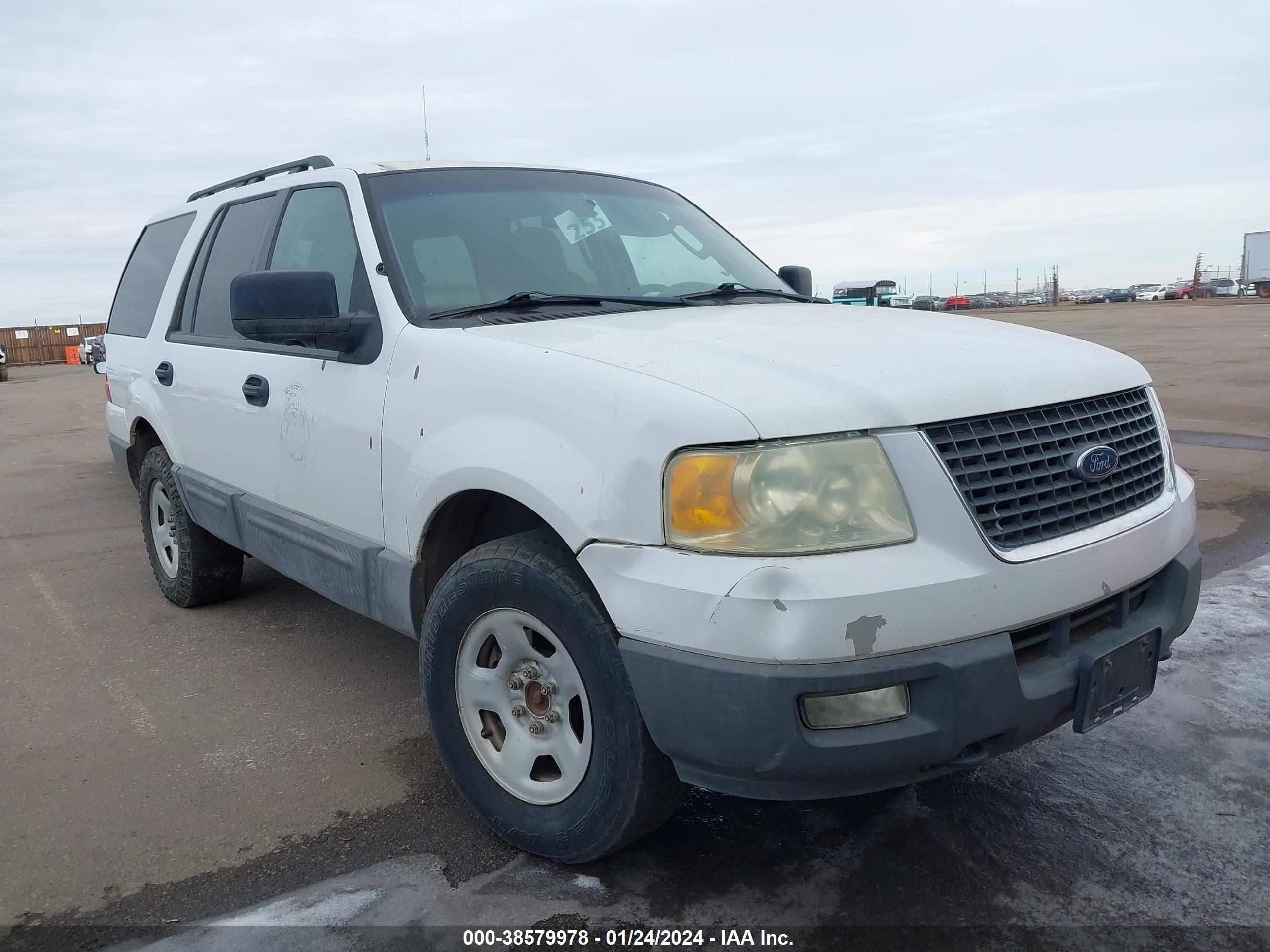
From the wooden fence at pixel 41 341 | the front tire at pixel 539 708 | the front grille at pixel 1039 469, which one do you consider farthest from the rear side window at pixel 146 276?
the wooden fence at pixel 41 341

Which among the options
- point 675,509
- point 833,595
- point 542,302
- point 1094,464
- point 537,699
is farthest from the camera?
point 542,302

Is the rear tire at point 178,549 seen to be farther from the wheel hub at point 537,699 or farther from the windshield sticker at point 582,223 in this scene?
the wheel hub at point 537,699

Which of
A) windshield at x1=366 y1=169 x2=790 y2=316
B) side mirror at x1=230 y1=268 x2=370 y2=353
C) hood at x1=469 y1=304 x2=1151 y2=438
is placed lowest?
hood at x1=469 y1=304 x2=1151 y2=438

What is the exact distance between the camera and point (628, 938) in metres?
2.27

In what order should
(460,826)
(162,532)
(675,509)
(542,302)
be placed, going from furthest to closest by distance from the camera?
(162,532)
(542,302)
(460,826)
(675,509)

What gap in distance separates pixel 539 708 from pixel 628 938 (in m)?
0.57

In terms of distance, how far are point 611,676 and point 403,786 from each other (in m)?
1.20

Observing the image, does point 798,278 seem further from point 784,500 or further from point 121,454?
point 121,454

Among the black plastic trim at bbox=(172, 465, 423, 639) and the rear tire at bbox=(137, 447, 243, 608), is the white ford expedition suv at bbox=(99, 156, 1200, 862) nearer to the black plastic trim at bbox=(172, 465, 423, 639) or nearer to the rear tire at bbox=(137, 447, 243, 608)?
the black plastic trim at bbox=(172, 465, 423, 639)

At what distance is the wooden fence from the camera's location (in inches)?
1866

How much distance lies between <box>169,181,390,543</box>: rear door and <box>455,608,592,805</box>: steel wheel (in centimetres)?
59

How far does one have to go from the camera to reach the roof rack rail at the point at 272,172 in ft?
12.8

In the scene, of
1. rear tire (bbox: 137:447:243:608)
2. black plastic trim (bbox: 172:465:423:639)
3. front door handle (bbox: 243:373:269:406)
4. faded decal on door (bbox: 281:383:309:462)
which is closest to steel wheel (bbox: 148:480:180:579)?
rear tire (bbox: 137:447:243:608)

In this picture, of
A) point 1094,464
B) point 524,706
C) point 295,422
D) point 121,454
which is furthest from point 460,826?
point 121,454
